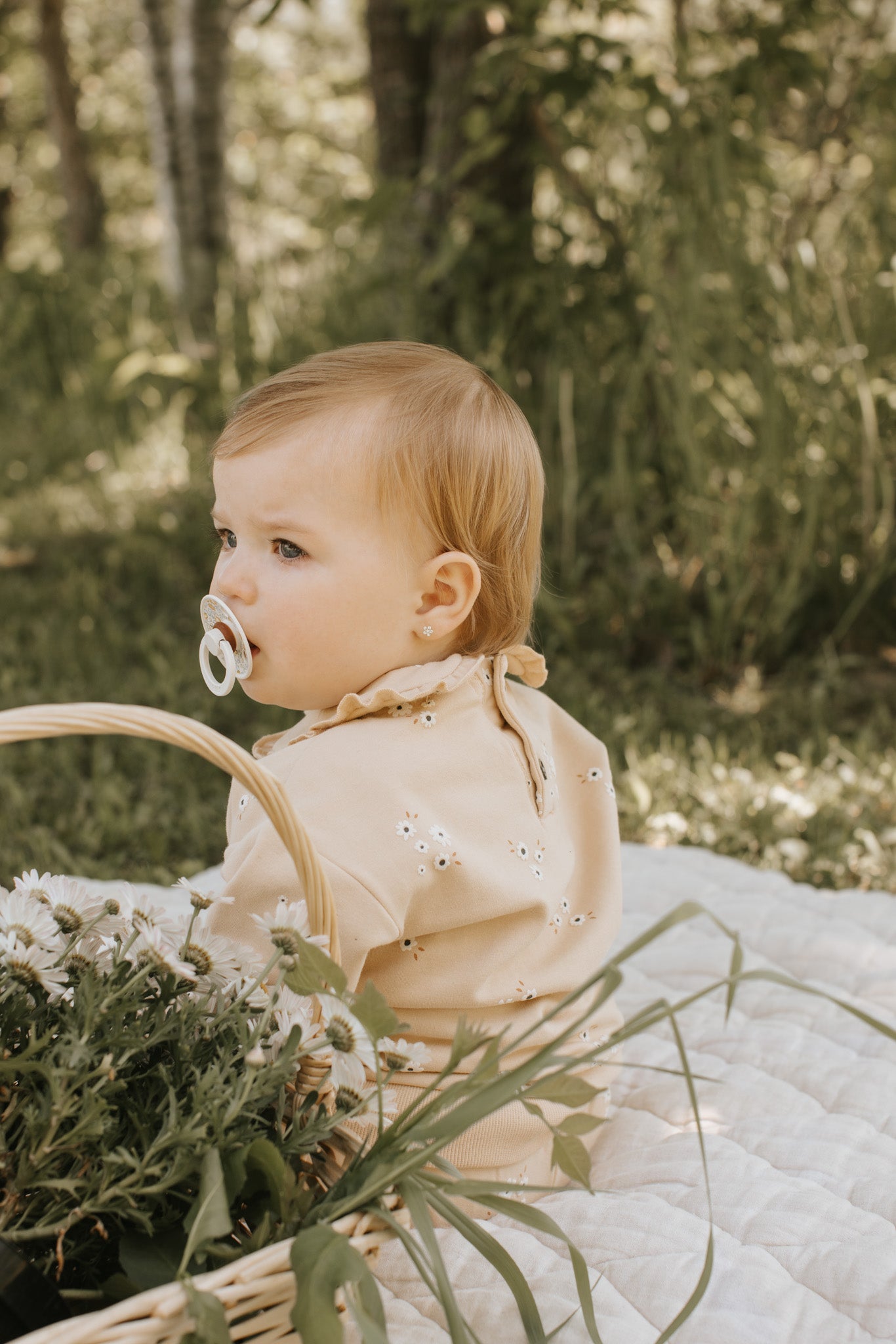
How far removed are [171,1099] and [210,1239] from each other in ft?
0.41

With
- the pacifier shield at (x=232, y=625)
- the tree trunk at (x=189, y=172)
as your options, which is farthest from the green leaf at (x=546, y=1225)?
the tree trunk at (x=189, y=172)

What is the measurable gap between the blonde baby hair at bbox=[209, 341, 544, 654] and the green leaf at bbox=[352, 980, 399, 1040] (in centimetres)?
→ 57

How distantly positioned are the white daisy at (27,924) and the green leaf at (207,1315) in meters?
0.31

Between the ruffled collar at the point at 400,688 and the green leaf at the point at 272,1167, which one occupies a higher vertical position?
the ruffled collar at the point at 400,688

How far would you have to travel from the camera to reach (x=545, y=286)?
3.63 m

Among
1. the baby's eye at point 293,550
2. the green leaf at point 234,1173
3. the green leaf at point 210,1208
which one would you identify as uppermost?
the baby's eye at point 293,550

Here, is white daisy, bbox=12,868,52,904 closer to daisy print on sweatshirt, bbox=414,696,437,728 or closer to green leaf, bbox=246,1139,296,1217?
green leaf, bbox=246,1139,296,1217

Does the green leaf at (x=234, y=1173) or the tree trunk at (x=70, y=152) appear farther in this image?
the tree trunk at (x=70, y=152)

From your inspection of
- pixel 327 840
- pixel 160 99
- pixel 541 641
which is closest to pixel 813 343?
pixel 541 641

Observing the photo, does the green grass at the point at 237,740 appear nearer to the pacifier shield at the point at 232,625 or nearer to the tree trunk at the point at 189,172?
the pacifier shield at the point at 232,625

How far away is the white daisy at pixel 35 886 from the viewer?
111cm

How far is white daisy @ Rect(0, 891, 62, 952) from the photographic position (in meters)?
1.01

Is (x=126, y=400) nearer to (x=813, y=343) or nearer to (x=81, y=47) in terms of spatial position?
(x=813, y=343)

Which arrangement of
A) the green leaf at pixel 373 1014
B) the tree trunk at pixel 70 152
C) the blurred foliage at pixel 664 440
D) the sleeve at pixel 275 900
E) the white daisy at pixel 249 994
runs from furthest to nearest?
1. the tree trunk at pixel 70 152
2. the blurred foliage at pixel 664 440
3. the sleeve at pixel 275 900
4. the white daisy at pixel 249 994
5. the green leaf at pixel 373 1014
